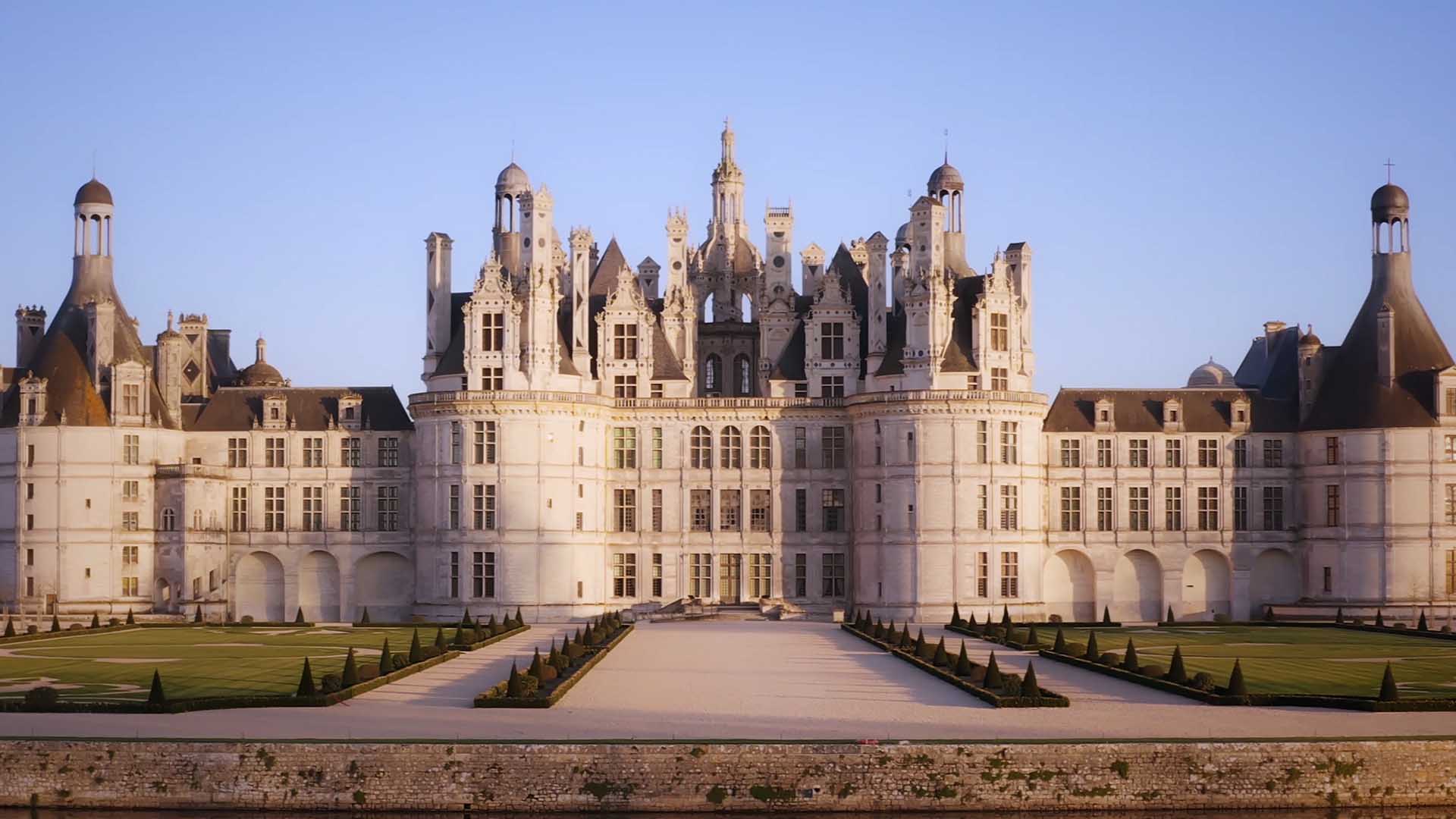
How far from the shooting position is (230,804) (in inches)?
1558

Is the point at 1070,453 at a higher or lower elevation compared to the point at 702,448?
lower

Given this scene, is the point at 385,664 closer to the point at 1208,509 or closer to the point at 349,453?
the point at 349,453

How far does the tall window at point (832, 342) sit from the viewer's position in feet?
305

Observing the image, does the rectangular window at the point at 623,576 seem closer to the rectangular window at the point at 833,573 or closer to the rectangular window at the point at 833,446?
the rectangular window at the point at 833,573

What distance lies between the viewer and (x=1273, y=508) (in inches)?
3627

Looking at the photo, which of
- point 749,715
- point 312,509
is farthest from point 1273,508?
point 749,715

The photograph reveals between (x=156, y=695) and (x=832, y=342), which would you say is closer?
(x=156, y=695)

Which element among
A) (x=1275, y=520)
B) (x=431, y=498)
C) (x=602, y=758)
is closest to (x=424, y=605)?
(x=431, y=498)

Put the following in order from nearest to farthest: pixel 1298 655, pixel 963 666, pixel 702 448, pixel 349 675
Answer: pixel 349 675, pixel 963 666, pixel 1298 655, pixel 702 448

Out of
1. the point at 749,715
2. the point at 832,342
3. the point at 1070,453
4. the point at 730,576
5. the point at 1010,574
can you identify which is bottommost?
the point at 749,715

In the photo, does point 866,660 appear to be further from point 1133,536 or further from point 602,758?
point 1133,536

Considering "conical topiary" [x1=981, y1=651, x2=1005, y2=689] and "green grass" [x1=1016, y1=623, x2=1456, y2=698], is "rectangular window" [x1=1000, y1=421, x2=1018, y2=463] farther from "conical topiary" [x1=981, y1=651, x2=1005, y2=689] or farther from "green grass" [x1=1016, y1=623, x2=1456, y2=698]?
"conical topiary" [x1=981, y1=651, x2=1005, y2=689]

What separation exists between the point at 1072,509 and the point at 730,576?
630 inches

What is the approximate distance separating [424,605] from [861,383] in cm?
2216
